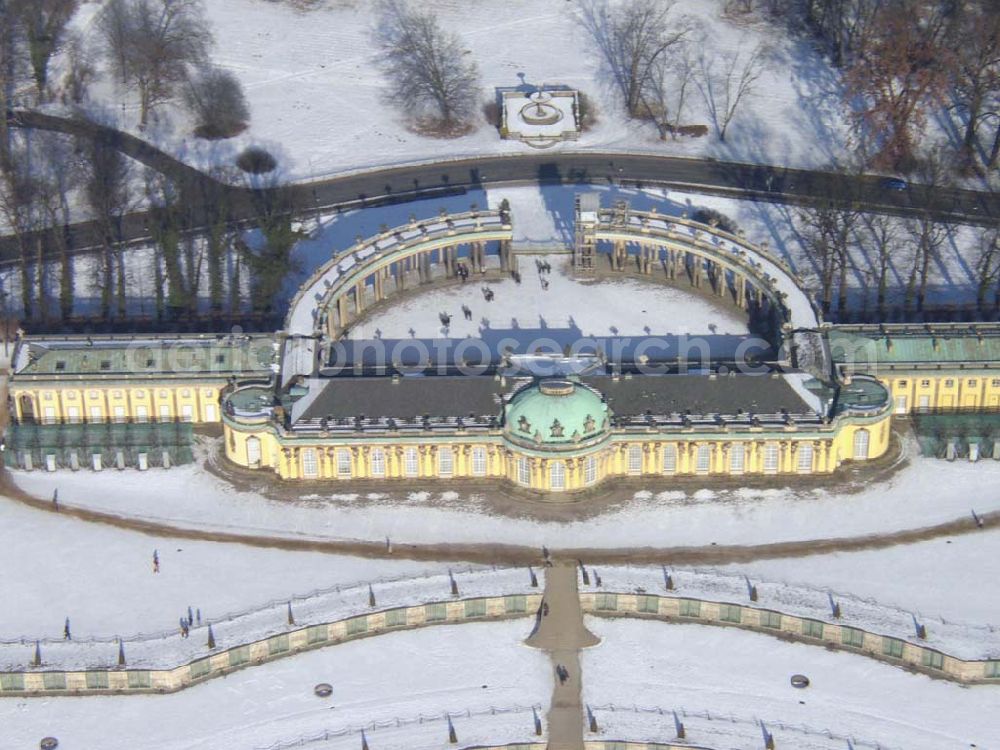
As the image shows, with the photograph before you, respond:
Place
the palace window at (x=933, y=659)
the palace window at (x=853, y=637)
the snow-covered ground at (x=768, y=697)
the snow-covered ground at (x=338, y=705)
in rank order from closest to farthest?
the snow-covered ground at (x=768, y=697)
the snow-covered ground at (x=338, y=705)
the palace window at (x=933, y=659)
the palace window at (x=853, y=637)

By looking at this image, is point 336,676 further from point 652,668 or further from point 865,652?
point 865,652

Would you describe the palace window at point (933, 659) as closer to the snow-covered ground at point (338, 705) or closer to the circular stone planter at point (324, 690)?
the snow-covered ground at point (338, 705)

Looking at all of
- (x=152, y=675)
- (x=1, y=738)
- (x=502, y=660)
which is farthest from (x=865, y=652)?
(x=1, y=738)

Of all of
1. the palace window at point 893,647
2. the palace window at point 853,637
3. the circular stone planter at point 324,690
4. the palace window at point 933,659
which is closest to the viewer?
the circular stone planter at point 324,690

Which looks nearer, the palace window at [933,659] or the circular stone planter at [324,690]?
the circular stone planter at [324,690]

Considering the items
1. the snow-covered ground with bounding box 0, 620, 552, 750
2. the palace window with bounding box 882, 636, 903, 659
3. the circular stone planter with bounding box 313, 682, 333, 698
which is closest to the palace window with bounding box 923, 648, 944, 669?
the palace window with bounding box 882, 636, 903, 659

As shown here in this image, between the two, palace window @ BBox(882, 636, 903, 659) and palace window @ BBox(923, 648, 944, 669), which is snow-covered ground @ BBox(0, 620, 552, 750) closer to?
palace window @ BBox(882, 636, 903, 659)

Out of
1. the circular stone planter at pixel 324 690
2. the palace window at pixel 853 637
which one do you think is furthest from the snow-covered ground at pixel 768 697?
the circular stone planter at pixel 324 690
